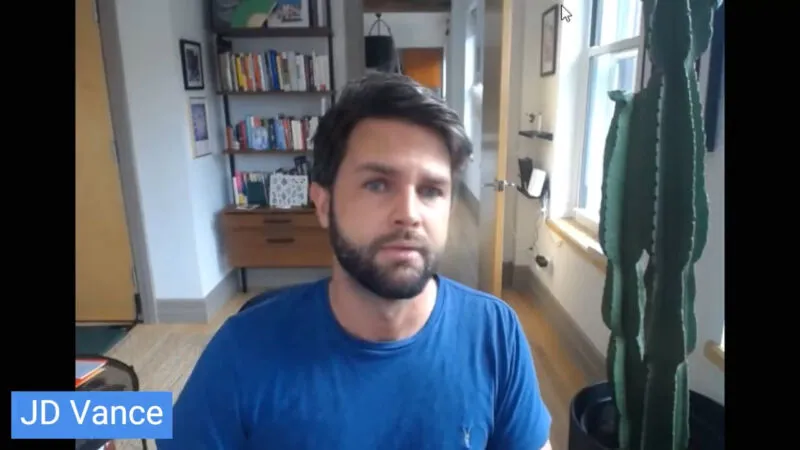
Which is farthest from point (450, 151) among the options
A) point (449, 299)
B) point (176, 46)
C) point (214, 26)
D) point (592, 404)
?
point (214, 26)

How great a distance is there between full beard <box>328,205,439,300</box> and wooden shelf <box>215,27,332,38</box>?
8.92 ft

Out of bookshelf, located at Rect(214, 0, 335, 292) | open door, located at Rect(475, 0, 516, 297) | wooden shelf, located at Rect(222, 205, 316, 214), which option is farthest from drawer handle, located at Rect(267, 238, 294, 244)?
open door, located at Rect(475, 0, 516, 297)

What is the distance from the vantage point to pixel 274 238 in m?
3.40

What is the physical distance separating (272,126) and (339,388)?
2.79m

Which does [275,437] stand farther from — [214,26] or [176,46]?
[214,26]

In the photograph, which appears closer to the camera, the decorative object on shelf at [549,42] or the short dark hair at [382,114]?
the short dark hair at [382,114]

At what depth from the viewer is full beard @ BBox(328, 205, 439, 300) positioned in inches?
32.2

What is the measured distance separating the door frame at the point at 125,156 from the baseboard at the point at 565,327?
7.52 feet

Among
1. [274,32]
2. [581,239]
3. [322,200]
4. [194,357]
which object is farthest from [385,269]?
[274,32]

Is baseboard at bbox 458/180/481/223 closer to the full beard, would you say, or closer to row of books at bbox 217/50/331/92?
row of books at bbox 217/50/331/92

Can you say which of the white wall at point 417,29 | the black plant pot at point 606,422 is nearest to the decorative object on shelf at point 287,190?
the black plant pot at point 606,422

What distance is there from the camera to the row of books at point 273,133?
11.0 feet

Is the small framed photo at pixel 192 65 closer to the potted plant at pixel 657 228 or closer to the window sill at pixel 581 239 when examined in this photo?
the window sill at pixel 581 239
